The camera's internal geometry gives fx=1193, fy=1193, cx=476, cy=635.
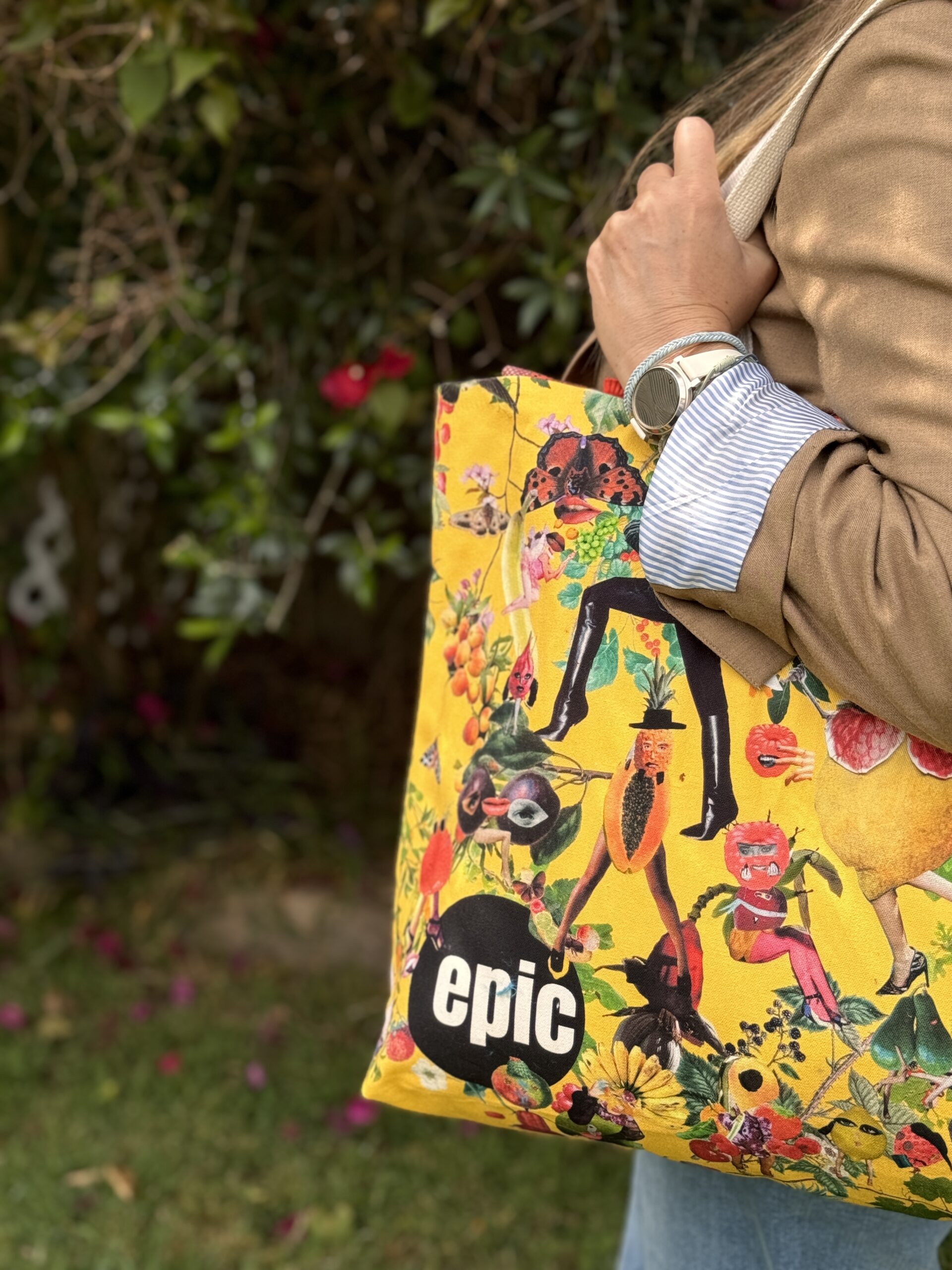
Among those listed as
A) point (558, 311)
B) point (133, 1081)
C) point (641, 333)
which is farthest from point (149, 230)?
point (133, 1081)

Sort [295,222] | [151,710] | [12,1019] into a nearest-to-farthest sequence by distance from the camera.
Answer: [295,222], [12,1019], [151,710]

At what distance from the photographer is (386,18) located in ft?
5.86

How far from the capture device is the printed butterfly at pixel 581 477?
98 cm

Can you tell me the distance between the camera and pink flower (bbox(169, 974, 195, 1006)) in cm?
294

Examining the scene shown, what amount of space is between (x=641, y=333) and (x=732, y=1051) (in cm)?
58

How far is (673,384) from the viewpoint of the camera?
3.03 feet

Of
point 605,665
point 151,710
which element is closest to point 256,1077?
point 151,710

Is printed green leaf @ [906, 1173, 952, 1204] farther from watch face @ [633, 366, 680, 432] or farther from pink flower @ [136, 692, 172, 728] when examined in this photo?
pink flower @ [136, 692, 172, 728]

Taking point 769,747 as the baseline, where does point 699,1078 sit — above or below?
below

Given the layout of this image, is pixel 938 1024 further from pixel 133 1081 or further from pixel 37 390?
pixel 133 1081

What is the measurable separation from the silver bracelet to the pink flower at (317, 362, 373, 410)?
42.9 inches

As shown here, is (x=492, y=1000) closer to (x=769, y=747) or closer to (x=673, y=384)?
(x=769, y=747)

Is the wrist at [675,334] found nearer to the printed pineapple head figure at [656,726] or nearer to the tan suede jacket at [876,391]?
the tan suede jacket at [876,391]

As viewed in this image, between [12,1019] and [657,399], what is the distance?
8.12 ft
